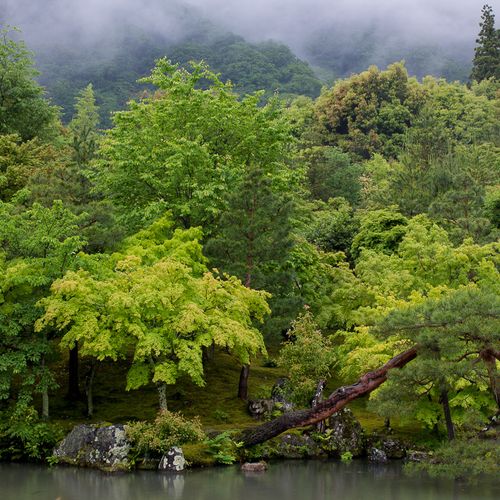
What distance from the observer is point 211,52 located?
150 metres

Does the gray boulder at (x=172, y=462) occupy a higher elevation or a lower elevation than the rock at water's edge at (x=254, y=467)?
higher

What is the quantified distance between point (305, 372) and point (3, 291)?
9792mm

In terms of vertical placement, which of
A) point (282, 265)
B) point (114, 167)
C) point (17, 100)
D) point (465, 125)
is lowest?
point (282, 265)

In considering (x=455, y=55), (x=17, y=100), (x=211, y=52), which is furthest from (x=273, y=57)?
(x=17, y=100)

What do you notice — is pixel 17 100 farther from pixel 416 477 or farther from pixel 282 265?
pixel 416 477

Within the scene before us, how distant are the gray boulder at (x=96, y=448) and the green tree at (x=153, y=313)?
1.41m

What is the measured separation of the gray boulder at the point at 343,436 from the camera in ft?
62.8

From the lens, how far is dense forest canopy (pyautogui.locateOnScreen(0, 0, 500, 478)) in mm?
16422

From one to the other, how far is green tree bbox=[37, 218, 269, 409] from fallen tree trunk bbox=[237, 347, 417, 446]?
2.45 metres

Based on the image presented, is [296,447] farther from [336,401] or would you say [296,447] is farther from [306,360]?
[336,401]

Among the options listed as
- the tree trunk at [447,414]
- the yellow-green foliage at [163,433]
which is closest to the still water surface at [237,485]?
the yellow-green foliage at [163,433]

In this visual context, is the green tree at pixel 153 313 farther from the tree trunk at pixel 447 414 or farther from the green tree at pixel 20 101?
the green tree at pixel 20 101

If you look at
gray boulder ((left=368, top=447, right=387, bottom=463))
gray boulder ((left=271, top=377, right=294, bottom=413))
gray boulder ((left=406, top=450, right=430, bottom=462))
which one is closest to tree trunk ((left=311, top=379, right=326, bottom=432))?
gray boulder ((left=271, top=377, right=294, bottom=413))

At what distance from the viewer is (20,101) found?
1364 inches
